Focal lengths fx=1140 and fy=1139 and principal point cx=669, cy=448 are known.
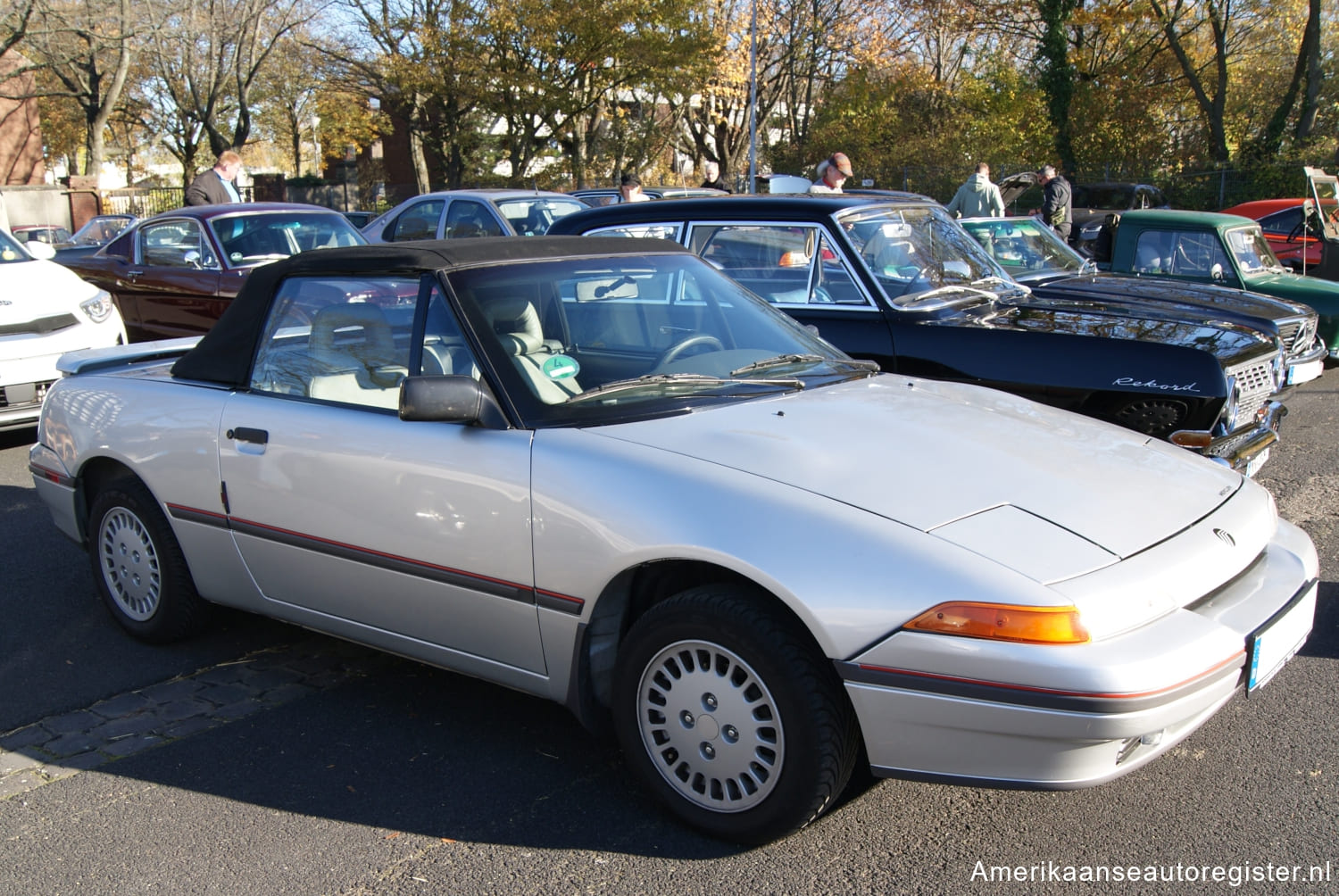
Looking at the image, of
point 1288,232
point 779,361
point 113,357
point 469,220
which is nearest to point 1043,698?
point 779,361

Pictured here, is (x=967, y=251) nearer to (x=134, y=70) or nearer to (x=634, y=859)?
(x=634, y=859)

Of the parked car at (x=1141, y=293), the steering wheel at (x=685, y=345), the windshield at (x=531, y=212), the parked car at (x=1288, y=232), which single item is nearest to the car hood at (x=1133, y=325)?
the parked car at (x=1141, y=293)

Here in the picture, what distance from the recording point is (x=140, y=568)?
456 cm

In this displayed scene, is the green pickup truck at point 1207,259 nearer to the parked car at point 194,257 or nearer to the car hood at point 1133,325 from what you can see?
the car hood at point 1133,325

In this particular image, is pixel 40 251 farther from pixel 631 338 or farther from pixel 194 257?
pixel 631 338

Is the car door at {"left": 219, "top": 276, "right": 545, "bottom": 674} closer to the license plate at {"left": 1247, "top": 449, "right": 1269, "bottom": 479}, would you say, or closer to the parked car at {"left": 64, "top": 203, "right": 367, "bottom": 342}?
the license plate at {"left": 1247, "top": 449, "right": 1269, "bottom": 479}

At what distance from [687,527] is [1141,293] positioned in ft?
17.8

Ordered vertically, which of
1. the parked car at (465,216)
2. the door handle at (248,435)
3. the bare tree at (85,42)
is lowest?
the door handle at (248,435)

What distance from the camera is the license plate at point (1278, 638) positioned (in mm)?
2877

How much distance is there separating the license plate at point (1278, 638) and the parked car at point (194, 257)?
28.6 ft

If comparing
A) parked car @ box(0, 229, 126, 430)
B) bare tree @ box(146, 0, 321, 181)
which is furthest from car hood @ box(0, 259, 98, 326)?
bare tree @ box(146, 0, 321, 181)

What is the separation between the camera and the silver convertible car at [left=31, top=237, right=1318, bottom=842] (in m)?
2.67

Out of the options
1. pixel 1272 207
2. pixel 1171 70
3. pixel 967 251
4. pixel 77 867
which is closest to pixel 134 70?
pixel 1171 70

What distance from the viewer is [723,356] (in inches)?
155
